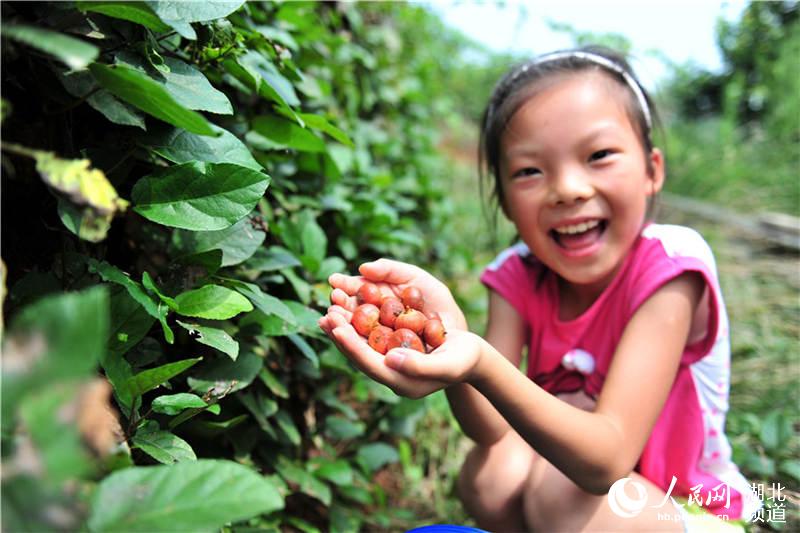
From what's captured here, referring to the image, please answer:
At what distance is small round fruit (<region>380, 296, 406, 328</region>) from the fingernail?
6.5 inches

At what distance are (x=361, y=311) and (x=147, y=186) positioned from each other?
0.42 metres

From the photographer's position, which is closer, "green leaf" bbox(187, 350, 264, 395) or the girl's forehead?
"green leaf" bbox(187, 350, 264, 395)

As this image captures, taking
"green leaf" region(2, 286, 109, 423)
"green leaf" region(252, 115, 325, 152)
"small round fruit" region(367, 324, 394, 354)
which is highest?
"green leaf" region(2, 286, 109, 423)

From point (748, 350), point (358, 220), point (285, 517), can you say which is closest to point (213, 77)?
point (358, 220)

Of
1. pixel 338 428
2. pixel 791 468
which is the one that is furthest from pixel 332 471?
pixel 791 468

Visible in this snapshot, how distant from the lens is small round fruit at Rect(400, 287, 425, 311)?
1.27 meters

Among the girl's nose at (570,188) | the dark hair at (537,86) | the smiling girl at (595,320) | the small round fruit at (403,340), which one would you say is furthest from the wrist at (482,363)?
the dark hair at (537,86)

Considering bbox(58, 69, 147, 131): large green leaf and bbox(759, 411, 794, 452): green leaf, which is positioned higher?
bbox(58, 69, 147, 131): large green leaf

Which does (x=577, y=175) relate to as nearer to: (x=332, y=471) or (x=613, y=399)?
(x=613, y=399)

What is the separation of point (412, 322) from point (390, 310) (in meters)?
0.06

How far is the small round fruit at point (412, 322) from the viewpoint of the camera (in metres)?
1.17

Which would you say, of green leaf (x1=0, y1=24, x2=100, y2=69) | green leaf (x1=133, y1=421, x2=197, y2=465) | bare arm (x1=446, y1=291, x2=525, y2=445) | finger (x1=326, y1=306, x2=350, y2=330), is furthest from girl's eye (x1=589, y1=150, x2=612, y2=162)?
green leaf (x1=0, y1=24, x2=100, y2=69)

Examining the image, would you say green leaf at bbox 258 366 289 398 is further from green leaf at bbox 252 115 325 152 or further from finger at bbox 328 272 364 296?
green leaf at bbox 252 115 325 152

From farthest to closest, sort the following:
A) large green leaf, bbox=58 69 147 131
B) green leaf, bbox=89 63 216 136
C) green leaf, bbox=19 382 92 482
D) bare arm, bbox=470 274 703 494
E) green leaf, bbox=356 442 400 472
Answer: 1. green leaf, bbox=356 442 400 472
2. bare arm, bbox=470 274 703 494
3. large green leaf, bbox=58 69 147 131
4. green leaf, bbox=89 63 216 136
5. green leaf, bbox=19 382 92 482
